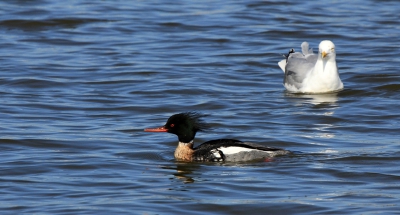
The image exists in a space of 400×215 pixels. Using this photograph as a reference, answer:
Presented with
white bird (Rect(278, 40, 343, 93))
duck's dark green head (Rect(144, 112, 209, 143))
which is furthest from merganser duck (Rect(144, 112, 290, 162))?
white bird (Rect(278, 40, 343, 93))

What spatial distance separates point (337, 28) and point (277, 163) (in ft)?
39.7

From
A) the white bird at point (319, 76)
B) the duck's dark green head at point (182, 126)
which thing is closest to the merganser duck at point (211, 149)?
the duck's dark green head at point (182, 126)

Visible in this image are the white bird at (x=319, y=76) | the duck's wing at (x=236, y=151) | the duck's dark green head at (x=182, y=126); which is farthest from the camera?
the white bird at (x=319, y=76)

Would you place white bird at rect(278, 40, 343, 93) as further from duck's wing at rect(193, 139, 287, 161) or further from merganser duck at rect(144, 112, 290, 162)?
duck's wing at rect(193, 139, 287, 161)

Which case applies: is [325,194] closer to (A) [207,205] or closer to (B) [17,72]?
(A) [207,205]

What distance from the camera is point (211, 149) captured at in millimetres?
10859

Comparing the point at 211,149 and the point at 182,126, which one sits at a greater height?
the point at 182,126

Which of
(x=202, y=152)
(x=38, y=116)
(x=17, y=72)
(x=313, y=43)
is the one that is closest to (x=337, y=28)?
(x=313, y=43)

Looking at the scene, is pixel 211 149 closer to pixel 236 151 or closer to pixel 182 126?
pixel 236 151

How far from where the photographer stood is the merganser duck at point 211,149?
10.8m

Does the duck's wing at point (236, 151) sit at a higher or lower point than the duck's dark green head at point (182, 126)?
lower

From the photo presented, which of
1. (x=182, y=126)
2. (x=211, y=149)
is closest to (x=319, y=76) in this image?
(x=182, y=126)

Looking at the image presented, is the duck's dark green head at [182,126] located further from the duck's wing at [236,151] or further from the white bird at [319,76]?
the white bird at [319,76]

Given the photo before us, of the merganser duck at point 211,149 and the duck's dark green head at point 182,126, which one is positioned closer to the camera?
the merganser duck at point 211,149
